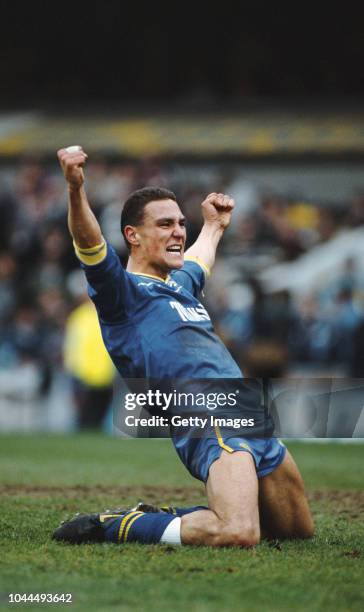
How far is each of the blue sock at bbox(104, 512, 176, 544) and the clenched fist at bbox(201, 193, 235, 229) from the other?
2154 mm

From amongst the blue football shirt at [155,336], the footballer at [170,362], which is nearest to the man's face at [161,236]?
the footballer at [170,362]

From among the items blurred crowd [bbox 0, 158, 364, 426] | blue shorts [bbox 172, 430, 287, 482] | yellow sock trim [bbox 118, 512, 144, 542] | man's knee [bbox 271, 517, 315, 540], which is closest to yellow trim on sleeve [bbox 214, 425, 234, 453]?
blue shorts [bbox 172, 430, 287, 482]

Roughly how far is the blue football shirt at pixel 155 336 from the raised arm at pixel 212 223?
3.01ft

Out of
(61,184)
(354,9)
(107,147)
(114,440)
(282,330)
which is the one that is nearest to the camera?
(114,440)

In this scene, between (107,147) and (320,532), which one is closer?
(320,532)

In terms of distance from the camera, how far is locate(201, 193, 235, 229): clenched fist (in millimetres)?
7047

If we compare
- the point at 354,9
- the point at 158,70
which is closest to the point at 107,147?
the point at 158,70

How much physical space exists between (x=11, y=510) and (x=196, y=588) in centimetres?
289

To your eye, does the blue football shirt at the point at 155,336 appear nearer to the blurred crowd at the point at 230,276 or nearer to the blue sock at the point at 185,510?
the blue sock at the point at 185,510

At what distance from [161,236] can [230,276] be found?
455 inches

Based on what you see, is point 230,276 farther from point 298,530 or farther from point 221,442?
point 221,442

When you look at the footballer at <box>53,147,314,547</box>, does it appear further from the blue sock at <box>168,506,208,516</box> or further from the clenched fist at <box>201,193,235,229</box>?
the clenched fist at <box>201,193,235,229</box>

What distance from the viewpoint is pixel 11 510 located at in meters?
7.18

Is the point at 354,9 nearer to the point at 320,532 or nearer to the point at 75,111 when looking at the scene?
the point at 75,111
